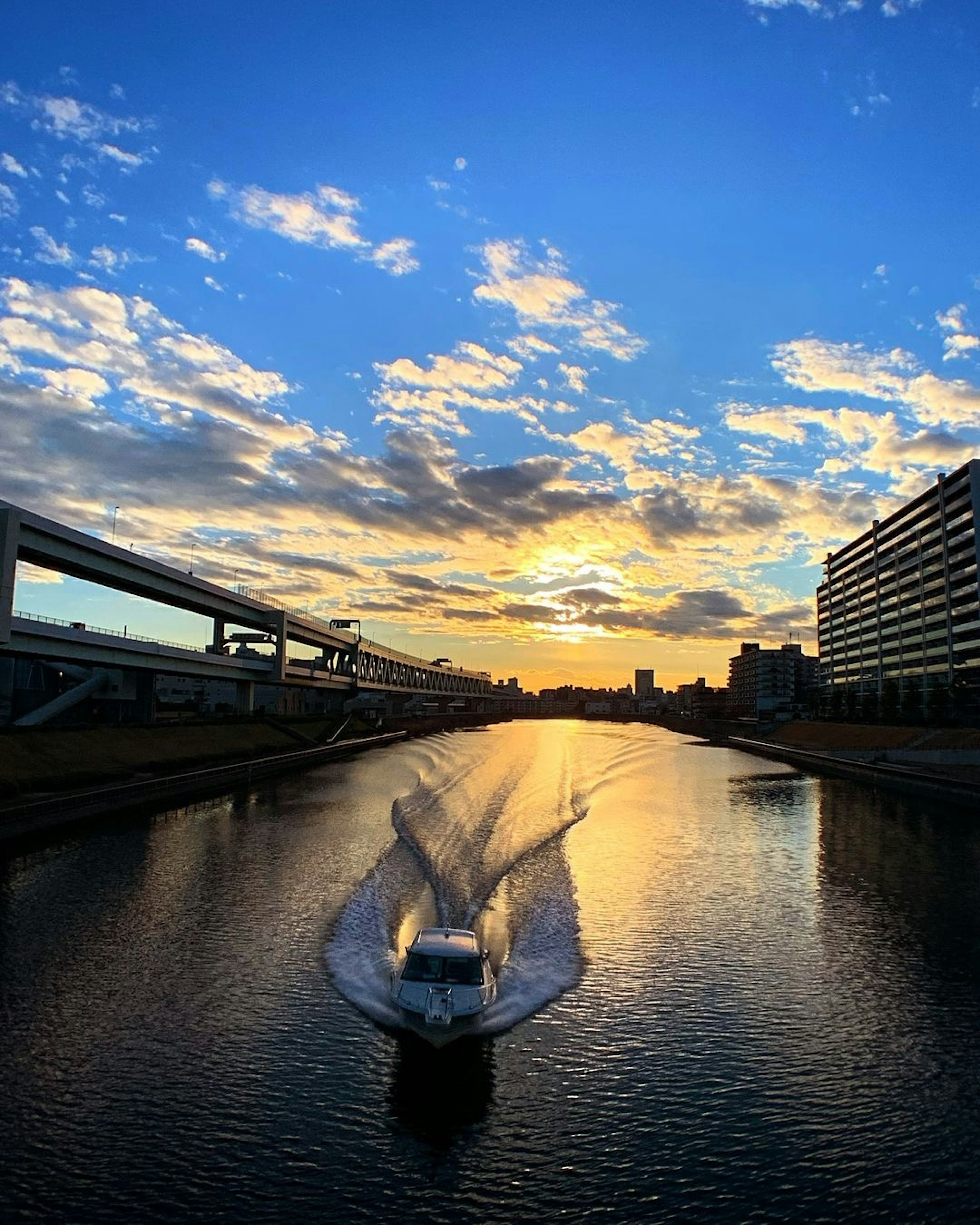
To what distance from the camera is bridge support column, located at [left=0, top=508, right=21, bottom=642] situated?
53.5 m

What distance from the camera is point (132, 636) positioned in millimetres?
70938

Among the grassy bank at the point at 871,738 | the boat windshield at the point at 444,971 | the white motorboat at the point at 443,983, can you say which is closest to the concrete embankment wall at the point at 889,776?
the grassy bank at the point at 871,738

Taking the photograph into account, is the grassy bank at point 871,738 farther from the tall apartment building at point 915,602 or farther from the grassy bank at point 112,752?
the grassy bank at point 112,752

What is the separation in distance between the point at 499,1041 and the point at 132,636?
62.3m

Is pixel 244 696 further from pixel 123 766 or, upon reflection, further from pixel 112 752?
pixel 123 766

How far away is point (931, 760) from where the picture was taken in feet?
254

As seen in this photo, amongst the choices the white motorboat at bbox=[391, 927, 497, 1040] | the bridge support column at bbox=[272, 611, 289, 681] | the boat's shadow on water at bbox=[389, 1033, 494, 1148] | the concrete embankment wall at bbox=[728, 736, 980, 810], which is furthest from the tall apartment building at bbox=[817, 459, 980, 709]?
the boat's shadow on water at bbox=[389, 1033, 494, 1148]

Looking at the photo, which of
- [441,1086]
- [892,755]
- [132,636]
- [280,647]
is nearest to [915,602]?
[892,755]

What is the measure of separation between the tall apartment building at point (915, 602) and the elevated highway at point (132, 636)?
329 feet

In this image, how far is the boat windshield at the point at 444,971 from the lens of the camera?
19817mm

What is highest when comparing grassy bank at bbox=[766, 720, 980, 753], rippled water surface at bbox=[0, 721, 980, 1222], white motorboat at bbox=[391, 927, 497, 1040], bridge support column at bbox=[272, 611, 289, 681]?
bridge support column at bbox=[272, 611, 289, 681]

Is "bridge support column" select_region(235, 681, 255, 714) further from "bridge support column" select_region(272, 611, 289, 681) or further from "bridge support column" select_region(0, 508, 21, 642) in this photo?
"bridge support column" select_region(0, 508, 21, 642)

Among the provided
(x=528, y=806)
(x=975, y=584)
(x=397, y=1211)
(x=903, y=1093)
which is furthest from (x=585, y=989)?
(x=975, y=584)

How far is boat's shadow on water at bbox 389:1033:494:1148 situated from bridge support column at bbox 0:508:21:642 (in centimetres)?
4817
